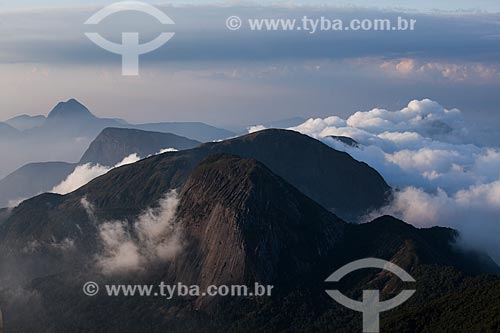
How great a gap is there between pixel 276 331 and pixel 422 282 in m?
38.8

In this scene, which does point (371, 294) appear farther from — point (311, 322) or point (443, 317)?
point (443, 317)

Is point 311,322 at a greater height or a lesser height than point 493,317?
lesser

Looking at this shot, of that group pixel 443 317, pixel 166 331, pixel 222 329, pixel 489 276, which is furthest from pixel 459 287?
pixel 166 331

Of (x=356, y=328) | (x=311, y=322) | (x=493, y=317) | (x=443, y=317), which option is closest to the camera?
(x=493, y=317)

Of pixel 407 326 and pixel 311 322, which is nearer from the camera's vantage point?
pixel 407 326

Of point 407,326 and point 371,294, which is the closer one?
point 407,326

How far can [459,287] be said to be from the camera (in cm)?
18850

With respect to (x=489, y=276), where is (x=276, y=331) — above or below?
below

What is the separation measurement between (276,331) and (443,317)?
52782 mm

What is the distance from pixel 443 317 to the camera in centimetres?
15475

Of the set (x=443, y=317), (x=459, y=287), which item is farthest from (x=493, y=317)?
(x=459, y=287)

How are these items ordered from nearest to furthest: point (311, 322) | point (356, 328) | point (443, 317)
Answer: point (443, 317), point (356, 328), point (311, 322)

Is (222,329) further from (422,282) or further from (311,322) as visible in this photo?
(422,282)

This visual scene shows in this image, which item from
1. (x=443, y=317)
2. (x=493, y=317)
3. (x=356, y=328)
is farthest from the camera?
(x=356, y=328)
